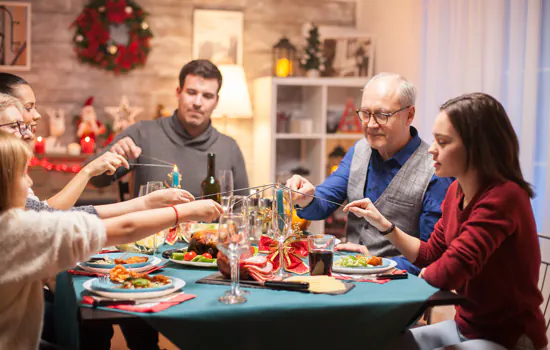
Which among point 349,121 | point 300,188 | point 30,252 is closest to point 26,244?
point 30,252

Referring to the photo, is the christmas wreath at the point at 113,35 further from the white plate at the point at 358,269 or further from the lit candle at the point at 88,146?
the white plate at the point at 358,269

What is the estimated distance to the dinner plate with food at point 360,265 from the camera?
1.94 meters

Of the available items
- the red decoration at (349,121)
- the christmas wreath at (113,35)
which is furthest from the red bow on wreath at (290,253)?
the christmas wreath at (113,35)

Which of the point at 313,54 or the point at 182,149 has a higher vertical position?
the point at 313,54

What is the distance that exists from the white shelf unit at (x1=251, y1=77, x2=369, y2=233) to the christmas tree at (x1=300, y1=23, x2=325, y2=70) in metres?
0.17

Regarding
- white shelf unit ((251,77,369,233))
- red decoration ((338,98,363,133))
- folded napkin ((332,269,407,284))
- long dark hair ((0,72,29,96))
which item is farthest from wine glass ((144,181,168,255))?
red decoration ((338,98,363,133))

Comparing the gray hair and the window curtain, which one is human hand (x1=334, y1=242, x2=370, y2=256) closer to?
the gray hair

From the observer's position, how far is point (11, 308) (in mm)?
1553

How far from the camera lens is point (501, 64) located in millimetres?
3660

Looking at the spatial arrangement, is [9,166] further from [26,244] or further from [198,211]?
[198,211]

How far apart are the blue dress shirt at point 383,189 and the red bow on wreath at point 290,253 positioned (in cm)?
42

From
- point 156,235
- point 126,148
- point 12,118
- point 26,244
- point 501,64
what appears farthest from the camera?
point 501,64

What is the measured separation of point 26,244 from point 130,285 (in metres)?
0.30

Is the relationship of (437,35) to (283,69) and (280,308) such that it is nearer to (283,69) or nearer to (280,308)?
(283,69)
